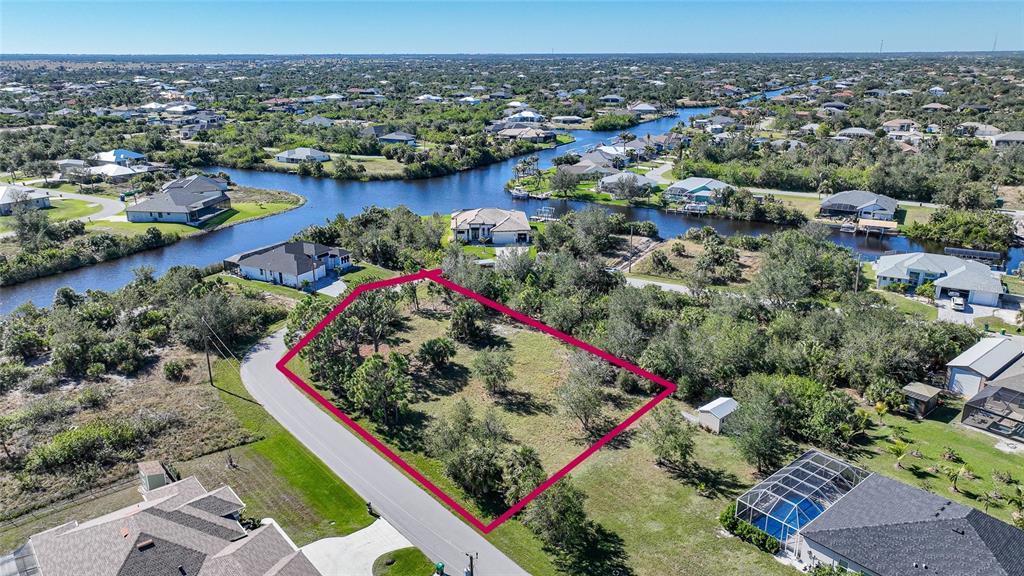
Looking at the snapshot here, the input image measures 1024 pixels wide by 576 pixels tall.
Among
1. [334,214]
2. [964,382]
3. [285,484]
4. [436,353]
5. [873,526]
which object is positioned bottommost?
[285,484]

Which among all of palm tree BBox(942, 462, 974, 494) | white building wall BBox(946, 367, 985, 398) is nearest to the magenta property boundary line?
palm tree BBox(942, 462, 974, 494)

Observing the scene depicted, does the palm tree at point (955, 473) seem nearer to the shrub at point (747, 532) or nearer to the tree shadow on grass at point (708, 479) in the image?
the tree shadow on grass at point (708, 479)

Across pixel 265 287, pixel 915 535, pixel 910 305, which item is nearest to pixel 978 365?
pixel 910 305

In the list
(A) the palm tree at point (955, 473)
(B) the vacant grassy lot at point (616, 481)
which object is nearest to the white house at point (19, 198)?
(B) the vacant grassy lot at point (616, 481)

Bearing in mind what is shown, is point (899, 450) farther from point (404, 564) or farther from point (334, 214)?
point (334, 214)

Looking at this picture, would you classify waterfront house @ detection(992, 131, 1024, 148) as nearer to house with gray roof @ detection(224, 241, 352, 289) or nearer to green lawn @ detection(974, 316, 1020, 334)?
green lawn @ detection(974, 316, 1020, 334)

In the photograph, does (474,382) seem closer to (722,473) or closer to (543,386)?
(543,386)
